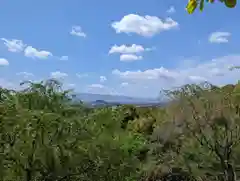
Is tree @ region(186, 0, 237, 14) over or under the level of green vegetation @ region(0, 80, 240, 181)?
over

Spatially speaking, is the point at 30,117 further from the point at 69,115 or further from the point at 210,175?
the point at 210,175

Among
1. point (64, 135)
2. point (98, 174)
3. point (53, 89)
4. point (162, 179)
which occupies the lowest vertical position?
point (162, 179)

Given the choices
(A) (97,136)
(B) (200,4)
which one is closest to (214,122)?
(A) (97,136)

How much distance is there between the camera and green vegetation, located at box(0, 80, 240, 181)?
14.6ft

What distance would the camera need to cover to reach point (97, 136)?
489 centimetres

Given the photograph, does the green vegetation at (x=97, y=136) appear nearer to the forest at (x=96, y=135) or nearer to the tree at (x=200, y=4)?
the forest at (x=96, y=135)

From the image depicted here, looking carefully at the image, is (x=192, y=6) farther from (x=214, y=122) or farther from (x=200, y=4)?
(x=214, y=122)

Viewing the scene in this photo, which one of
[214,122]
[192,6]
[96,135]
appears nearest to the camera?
[192,6]

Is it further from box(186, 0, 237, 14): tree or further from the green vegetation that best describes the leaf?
the green vegetation

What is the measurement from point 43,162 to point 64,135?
0.35m

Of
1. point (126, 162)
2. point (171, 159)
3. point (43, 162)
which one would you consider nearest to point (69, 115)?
point (43, 162)

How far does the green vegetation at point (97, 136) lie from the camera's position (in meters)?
4.44

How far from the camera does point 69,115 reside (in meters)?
4.74

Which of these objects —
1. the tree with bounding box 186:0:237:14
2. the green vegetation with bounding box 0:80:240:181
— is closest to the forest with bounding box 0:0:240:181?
the green vegetation with bounding box 0:80:240:181
